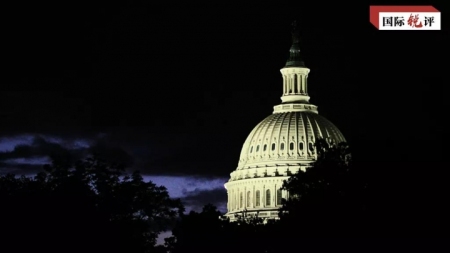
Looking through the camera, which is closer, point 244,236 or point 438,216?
point 438,216

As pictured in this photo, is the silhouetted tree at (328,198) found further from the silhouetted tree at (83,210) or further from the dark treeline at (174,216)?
the silhouetted tree at (83,210)

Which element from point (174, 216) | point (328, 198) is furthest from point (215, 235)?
point (328, 198)

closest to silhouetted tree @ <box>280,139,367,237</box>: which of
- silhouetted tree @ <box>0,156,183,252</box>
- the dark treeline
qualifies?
the dark treeline

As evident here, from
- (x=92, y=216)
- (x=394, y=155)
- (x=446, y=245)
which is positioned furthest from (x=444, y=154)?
(x=92, y=216)

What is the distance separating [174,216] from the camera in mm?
119312

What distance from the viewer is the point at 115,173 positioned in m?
119

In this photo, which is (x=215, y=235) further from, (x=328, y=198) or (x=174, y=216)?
(x=328, y=198)

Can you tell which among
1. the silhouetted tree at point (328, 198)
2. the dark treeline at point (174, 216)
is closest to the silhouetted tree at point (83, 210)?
the dark treeline at point (174, 216)

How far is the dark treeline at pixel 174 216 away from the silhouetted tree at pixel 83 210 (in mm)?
47

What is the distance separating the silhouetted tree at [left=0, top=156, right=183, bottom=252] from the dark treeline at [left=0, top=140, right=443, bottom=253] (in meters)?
0.05

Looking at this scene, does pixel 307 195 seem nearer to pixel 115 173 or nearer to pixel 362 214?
pixel 362 214

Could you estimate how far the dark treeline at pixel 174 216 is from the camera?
10100 centimetres

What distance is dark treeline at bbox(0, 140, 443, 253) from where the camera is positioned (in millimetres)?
101000

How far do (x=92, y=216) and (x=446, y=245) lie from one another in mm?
17396
